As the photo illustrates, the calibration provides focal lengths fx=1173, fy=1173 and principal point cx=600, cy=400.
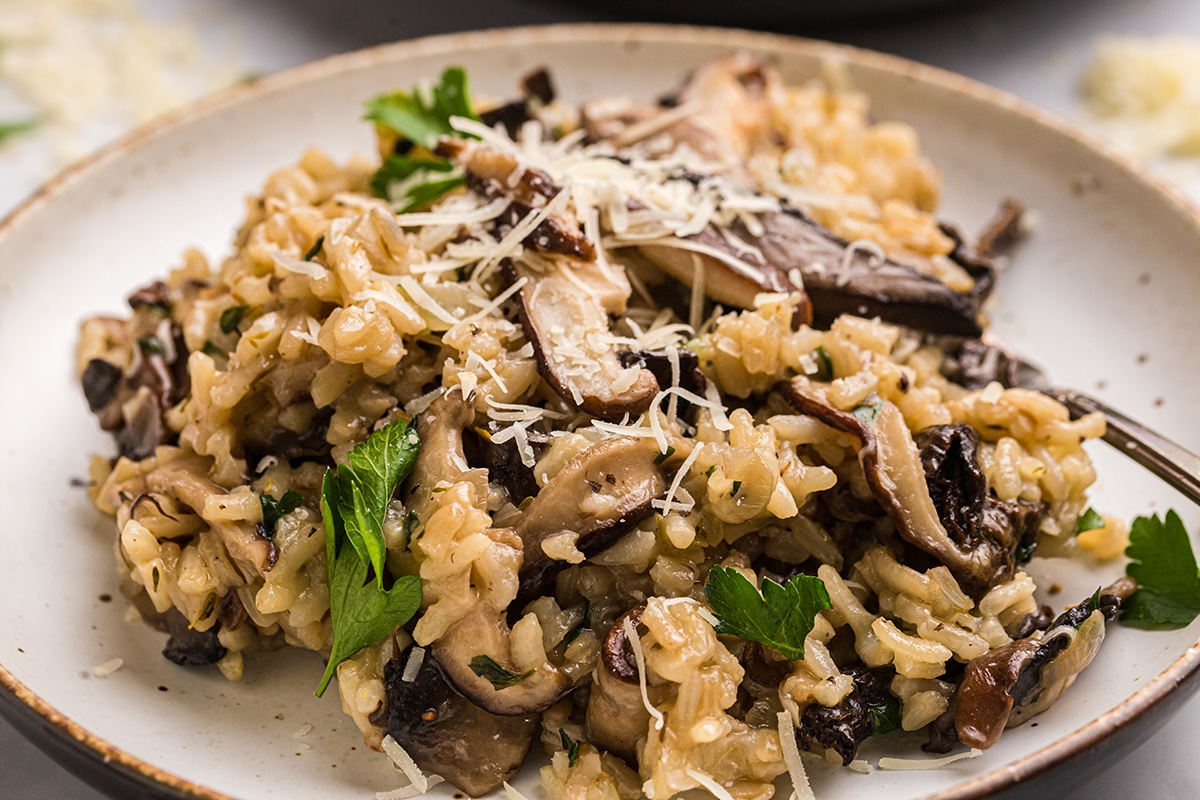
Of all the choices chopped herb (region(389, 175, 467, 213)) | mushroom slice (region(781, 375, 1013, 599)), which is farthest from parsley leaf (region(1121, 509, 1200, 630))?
chopped herb (region(389, 175, 467, 213))

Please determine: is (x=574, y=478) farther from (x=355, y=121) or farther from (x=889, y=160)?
(x=355, y=121)

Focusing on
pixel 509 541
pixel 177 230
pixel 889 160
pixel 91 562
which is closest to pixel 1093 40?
pixel 889 160

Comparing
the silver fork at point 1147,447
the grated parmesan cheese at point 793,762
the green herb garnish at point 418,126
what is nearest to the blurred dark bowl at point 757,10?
the green herb garnish at point 418,126

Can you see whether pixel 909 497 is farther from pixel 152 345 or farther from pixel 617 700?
pixel 152 345

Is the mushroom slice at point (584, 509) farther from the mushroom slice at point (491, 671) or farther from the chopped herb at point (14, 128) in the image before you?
the chopped herb at point (14, 128)

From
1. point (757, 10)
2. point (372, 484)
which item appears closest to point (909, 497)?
point (372, 484)

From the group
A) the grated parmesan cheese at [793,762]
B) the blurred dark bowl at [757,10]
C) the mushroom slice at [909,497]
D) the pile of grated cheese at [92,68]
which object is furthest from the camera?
the blurred dark bowl at [757,10]

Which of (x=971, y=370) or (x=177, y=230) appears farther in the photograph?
(x=177, y=230)
